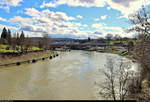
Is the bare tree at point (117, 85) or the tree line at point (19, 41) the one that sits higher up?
the tree line at point (19, 41)

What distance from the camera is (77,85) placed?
13672mm

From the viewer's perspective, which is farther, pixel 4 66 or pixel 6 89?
pixel 4 66

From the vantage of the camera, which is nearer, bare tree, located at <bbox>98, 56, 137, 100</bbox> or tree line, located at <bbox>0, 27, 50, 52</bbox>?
bare tree, located at <bbox>98, 56, 137, 100</bbox>

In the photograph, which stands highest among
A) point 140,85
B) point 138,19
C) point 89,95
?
point 138,19

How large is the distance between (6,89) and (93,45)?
83.0 meters

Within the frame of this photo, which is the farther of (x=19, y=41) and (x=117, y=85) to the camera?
(x=19, y=41)

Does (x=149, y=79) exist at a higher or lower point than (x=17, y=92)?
higher

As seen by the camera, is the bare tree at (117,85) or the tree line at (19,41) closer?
the bare tree at (117,85)

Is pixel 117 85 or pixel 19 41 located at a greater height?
pixel 19 41

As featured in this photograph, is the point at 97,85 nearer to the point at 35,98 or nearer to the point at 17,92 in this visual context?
the point at 35,98

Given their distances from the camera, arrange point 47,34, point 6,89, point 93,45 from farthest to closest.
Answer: point 93,45, point 47,34, point 6,89

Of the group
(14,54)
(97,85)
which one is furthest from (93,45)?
(97,85)

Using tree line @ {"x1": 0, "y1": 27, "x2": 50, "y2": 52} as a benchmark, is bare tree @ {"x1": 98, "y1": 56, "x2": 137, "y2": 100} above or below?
below

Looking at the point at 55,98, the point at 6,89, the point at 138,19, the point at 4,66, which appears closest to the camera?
the point at 138,19
